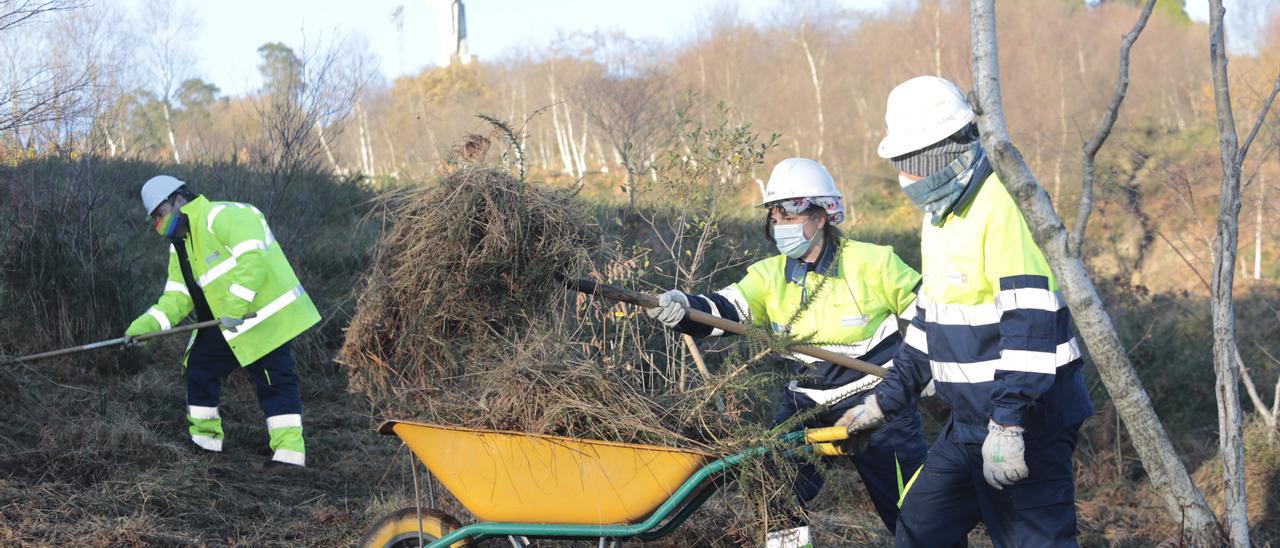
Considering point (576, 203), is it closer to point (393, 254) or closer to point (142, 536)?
point (393, 254)

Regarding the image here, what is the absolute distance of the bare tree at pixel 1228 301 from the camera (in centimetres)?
334

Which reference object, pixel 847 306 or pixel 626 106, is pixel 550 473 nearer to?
pixel 847 306

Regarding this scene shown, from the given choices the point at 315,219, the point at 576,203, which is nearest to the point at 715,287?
the point at 315,219

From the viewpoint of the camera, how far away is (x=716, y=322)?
334 cm

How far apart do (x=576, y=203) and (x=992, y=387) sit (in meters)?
1.59

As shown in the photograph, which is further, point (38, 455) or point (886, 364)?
point (38, 455)

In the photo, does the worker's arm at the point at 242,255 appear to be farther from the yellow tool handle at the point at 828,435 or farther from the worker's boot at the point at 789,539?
the yellow tool handle at the point at 828,435

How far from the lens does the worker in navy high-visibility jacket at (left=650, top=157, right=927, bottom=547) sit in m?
3.43

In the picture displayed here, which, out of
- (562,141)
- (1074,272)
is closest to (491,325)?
(1074,272)

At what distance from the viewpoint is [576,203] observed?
3.62 m

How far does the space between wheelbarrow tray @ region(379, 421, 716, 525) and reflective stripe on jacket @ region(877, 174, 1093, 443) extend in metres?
0.71

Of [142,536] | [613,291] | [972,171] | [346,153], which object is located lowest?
[142,536]

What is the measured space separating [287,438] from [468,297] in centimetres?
286

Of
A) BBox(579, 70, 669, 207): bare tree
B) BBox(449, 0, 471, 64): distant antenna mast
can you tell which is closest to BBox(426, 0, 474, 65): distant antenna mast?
BBox(449, 0, 471, 64): distant antenna mast
